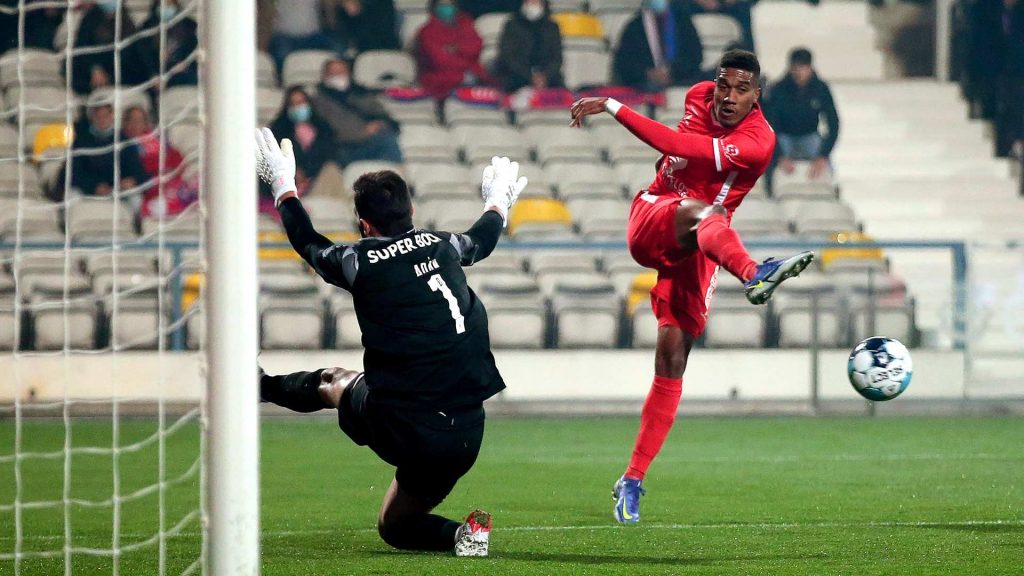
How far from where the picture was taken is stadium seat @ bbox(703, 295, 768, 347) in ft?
39.1

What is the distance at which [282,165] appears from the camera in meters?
5.32

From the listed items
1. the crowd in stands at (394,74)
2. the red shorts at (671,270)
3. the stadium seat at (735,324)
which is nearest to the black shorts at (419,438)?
the red shorts at (671,270)

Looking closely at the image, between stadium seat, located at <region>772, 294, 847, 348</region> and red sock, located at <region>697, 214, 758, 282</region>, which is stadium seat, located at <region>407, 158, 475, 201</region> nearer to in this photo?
stadium seat, located at <region>772, 294, 847, 348</region>

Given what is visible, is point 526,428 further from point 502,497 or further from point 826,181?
point 826,181

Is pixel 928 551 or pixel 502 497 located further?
pixel 502 497

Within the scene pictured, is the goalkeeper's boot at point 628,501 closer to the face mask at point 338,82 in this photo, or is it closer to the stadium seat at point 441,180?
the stadium seat at point 441,180

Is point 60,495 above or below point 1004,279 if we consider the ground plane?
below

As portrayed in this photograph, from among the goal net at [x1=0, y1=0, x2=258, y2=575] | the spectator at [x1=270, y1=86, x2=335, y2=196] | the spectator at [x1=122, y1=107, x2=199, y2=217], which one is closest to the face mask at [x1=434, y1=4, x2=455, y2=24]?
the spectator at [x1=270, y1=86, x2=335, y2=196]

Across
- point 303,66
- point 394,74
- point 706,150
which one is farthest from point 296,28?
point 706,150

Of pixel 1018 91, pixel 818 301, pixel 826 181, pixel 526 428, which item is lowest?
pixel 526 428

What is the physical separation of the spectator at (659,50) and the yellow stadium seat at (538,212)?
6.54 feet

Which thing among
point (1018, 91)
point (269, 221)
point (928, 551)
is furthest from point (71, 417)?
point (1018, 91)

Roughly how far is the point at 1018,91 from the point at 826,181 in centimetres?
263

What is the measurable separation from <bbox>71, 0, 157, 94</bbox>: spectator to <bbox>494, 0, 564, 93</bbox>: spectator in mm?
3438
